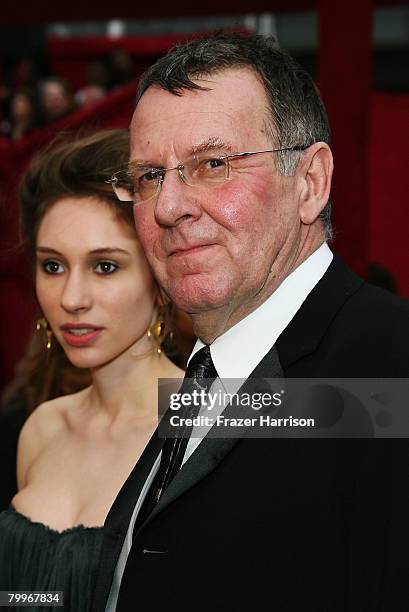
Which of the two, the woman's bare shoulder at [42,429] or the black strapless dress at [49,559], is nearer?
the black strapless dress at [49,559]

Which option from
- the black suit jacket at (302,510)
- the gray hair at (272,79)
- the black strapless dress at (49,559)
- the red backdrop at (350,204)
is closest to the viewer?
the black suit jacket at (302,510)

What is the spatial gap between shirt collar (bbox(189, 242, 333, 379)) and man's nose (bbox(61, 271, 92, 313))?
584 millimetres

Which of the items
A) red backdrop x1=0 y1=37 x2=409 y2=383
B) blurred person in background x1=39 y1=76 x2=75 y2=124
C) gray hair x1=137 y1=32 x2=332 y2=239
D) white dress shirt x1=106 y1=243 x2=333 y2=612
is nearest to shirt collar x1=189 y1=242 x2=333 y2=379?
white dress shirt x1=106 y1=243 x2=333 y2=612

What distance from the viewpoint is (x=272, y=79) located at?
4.73ft

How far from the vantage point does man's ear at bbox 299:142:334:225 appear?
144cm

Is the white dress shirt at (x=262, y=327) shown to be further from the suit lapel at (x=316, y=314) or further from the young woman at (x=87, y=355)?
the young woman at (x=87, y=355)

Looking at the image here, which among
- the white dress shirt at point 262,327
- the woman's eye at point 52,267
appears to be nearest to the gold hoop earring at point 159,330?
the woman's eye at point 52,267

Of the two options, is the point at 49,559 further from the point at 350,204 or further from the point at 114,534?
the point at 350,204

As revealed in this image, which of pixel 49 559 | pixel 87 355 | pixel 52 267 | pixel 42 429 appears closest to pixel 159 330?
pixel 87 355

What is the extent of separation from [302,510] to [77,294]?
876mm

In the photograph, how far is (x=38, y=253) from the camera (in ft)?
6.75

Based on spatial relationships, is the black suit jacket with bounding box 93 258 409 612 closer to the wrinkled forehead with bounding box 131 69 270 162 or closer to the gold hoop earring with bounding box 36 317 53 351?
the wrinkled forehead with bounding box 131 69 270 162

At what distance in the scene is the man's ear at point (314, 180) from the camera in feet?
4.71

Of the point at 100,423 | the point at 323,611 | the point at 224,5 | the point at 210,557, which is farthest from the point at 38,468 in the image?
the point at 224,5
